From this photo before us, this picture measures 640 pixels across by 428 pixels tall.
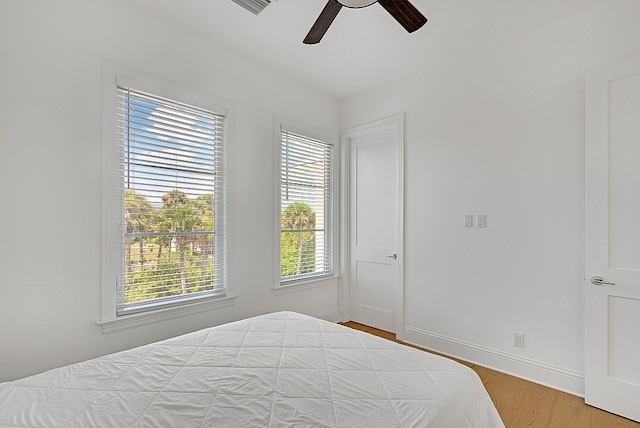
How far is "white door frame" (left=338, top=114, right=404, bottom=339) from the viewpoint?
332 cm

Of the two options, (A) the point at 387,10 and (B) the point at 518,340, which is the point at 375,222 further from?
(A) the point at 387,10

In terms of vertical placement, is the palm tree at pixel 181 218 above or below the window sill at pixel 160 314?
above

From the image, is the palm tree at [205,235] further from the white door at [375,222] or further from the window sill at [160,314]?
the white door at [375,222]

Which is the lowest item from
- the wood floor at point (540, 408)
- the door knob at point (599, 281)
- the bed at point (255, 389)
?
the wood floor at point (540, 408)

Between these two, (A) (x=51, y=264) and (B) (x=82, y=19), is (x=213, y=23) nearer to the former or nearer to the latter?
(B) (x=82, y=19)

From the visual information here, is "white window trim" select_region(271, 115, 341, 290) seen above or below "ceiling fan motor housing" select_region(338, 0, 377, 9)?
below

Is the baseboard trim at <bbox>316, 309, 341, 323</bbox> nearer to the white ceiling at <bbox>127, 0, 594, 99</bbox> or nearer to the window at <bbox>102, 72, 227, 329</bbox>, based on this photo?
the window at <bbox>102, 72, 227, 329</bbox>

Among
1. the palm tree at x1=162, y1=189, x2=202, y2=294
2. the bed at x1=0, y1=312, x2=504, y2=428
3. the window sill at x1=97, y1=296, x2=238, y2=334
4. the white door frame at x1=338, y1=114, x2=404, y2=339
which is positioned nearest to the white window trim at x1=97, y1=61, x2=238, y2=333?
the window sill at x1=97, y1=296, x2=238, y2=334

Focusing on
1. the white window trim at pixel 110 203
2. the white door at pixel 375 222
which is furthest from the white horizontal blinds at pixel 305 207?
the white window trim at pixel 110 203

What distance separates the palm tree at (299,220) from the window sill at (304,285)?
0.47 feet

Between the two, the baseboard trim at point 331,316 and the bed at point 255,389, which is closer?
the bed at point 255,389

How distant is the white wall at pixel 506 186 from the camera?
2285 millimetres

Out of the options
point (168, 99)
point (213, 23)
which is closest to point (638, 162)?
point (213, 23)

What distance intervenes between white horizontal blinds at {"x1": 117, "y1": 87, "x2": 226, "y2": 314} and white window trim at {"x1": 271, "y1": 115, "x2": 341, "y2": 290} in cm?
58
